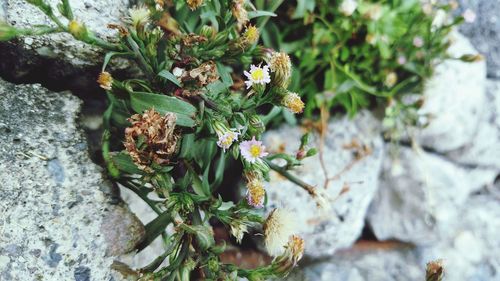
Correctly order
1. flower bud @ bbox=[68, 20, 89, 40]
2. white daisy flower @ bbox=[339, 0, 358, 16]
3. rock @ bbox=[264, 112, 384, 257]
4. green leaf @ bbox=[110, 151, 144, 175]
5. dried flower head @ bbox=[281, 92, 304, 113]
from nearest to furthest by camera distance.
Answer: flower bud @ bbox=[68, 20, 89, 40], dried flower head @ bbox=[281, 92, 304, 113], green leaf @ bbox=[110, 151, 144, 175], white daisy flower @ bbox=[339, 0, 358, 16], rock @ bbox=[264, 112, 384, 257]

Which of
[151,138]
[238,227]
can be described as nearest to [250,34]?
[151,138]

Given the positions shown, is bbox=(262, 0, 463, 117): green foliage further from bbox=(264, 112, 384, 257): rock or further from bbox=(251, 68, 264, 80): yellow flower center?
bbox=(251, 68, 264, 80): yellow flower center

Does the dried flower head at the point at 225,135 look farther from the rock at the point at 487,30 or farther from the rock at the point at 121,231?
the rock at the point at 487,30

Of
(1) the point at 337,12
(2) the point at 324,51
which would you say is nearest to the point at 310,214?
(2) the point at 324,51

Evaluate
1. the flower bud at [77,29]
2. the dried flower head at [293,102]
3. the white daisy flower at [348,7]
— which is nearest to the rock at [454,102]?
the white daisy flower at [348,7]

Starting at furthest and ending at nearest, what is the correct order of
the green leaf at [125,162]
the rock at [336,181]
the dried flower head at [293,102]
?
the rock at [336,181] < the green leaf at [125,162] < the dried flower head at [293,102]

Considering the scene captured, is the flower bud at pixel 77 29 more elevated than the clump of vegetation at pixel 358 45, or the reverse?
the flower bud at pixel 77 29

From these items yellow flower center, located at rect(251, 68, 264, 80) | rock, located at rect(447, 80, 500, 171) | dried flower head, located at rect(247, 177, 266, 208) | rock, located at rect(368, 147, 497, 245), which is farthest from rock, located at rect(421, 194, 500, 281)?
yellow flower center, located at rect(251, 68, 264, 80)
